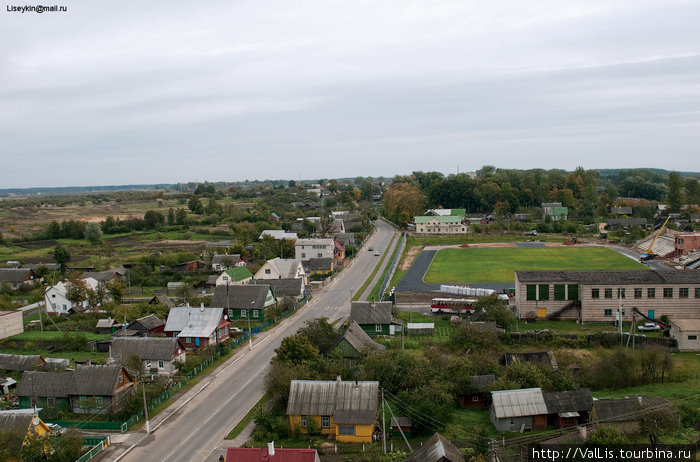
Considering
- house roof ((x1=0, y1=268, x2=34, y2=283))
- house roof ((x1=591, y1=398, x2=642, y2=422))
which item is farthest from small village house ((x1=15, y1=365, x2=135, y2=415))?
house roof ((x1=0, y1=268, x2=34, y2=283))

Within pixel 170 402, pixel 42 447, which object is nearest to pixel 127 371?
pixel 170 402

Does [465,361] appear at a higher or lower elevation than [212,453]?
higher

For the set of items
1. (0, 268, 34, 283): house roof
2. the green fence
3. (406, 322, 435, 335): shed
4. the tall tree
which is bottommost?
the green fence

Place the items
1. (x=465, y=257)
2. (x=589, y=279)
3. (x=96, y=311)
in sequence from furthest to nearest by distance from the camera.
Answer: (x=465, y=257) < (x=96, y=311) < (x=589, y=279)

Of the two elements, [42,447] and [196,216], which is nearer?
[42,447]

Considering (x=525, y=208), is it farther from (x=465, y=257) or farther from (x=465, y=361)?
(x=465, y=361)

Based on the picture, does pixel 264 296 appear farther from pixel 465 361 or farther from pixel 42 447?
pixel 42 447

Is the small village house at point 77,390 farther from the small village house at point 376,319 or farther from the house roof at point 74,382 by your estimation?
the small village house at point 376,319

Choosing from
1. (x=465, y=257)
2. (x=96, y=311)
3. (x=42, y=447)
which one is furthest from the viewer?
(x=465, y=257)

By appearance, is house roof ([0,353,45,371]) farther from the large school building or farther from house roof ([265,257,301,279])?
the large school building
